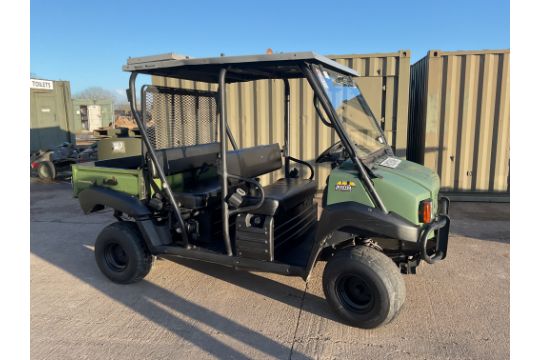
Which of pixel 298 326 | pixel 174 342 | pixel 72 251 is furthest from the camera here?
pixel 72 251

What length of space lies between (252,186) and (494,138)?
5.33 metres

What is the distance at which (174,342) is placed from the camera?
2.86 m

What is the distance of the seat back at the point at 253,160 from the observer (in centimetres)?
352

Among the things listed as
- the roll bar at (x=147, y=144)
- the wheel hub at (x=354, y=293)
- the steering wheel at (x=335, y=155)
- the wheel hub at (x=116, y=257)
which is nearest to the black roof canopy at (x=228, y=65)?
the roll bar at (x=147, y=144)

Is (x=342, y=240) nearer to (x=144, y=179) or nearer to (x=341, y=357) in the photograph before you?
(x=341, y=357)

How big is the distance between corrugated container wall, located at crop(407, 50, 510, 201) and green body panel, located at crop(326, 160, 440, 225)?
4221 mm

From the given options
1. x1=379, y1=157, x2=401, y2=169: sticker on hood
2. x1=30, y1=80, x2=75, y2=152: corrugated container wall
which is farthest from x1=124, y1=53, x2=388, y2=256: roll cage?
x1=30, y1=80, x2=75, y2=152: corrugated container wall

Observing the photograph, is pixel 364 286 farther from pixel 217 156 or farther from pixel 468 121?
pixel 468 121

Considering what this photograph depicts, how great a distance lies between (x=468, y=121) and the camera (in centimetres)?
680

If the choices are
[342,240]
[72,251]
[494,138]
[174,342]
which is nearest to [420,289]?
[342,240]

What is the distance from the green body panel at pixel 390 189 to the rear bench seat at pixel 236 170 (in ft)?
1.66

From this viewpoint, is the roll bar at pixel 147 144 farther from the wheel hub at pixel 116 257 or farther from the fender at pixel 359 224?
the fender at pixel 359 224

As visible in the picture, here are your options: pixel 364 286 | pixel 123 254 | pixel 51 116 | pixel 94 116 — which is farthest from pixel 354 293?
pixel 94 116

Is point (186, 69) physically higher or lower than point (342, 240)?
higher
